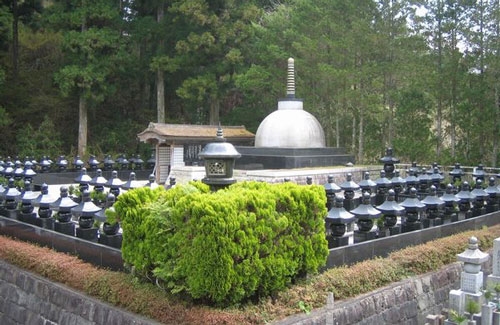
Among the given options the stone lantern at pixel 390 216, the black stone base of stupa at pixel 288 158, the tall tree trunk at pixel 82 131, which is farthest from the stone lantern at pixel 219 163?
the tall tree trunk at pixel 82 131

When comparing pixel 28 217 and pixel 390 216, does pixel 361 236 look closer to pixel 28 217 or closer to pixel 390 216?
pixel 390 216

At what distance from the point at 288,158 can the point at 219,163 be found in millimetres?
9894

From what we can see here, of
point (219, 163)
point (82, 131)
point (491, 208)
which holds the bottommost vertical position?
point (491, 208)

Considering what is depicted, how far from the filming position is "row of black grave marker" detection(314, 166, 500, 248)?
7.67 metres

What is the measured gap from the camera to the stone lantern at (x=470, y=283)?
664cm

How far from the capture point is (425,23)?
19719mm

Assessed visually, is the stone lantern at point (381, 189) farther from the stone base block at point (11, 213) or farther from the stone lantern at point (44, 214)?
the stone base block at point (11, 213)

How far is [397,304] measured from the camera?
6980 mm

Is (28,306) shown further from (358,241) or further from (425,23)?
(425,23)

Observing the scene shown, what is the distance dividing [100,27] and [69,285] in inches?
740

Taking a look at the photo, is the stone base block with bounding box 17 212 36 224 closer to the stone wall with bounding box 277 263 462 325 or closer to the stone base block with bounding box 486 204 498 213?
the stone wall with bounding box 277 263 462 325

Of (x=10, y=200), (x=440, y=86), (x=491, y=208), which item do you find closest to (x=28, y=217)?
(x=10, y=200)

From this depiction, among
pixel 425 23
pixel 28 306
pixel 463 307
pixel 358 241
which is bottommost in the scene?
pixel 28 306

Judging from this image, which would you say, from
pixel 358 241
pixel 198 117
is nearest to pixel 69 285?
pixel 358 241
